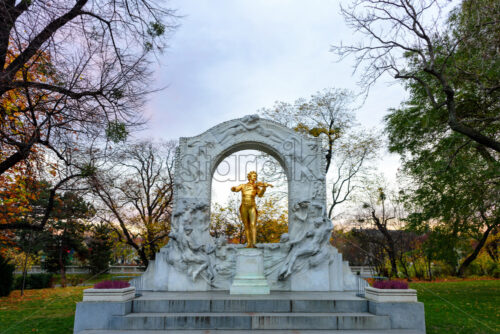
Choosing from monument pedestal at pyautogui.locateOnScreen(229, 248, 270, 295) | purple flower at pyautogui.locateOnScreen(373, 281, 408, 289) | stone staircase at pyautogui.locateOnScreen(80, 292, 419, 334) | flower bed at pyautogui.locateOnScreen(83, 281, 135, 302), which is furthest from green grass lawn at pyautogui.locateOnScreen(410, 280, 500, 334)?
flower bed at pyautogui.locateOnScreen(83, 281, 135, 302)

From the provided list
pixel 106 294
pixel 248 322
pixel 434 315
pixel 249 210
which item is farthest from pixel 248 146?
pixel 434 315

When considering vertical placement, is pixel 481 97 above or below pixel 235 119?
above

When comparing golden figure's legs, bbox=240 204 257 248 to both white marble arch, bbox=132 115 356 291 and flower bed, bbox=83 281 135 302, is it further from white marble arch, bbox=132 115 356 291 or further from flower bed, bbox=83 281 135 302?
flower bed, bbox=83 281 135 302

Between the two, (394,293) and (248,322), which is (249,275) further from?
(394,293)

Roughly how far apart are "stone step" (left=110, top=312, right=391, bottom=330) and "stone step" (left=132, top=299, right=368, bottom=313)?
551 millimetres

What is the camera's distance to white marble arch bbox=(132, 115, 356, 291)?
9.66 meters

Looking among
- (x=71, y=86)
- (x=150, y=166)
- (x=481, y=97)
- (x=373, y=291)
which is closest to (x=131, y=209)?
(x=150, y=166)

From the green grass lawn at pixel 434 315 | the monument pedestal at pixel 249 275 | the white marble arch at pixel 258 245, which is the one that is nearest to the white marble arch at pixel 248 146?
A: the white marble arch at pixel 258 245

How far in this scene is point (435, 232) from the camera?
581 inches

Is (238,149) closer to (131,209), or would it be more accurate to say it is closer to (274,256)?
(274,256)

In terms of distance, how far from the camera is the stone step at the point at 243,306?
734cm

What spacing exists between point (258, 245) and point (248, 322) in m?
3.36

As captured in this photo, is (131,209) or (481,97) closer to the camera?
(481,97)

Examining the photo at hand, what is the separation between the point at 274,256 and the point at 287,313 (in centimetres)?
287
